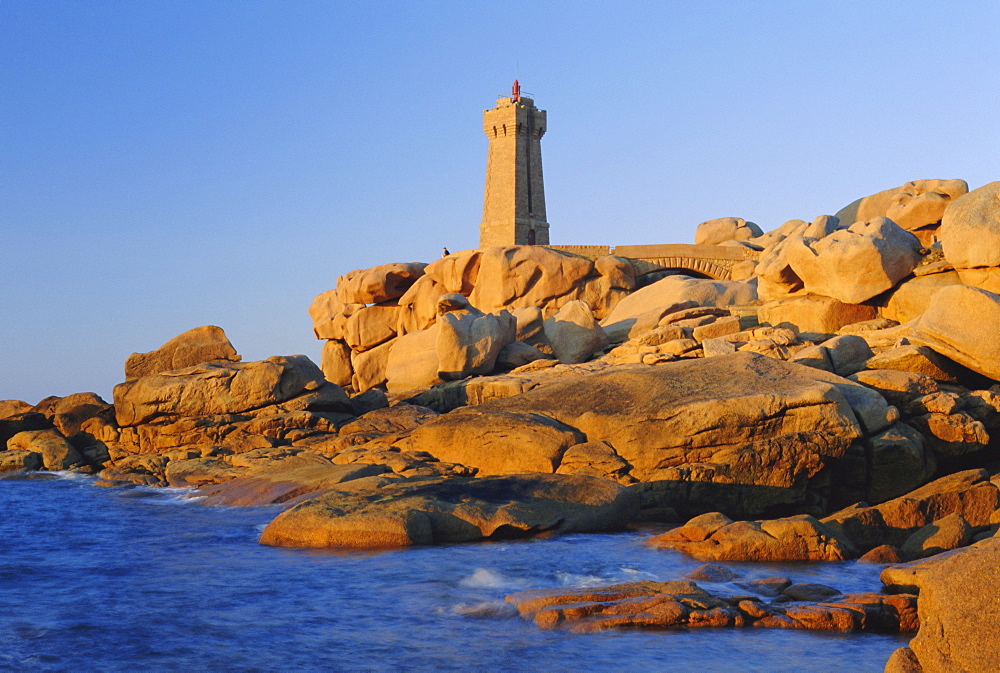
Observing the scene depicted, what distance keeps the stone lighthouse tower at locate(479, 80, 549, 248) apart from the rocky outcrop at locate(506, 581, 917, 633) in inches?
1712

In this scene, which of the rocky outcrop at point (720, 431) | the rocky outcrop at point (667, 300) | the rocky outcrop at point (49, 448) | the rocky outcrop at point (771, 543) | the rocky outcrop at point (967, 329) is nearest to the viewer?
the rocky outcrop at point (771, 543)

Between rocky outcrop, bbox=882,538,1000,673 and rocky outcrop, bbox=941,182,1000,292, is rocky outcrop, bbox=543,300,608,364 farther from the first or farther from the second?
rocky outcrop, bbox=882,538,1000,673

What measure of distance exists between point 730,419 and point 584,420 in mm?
2446

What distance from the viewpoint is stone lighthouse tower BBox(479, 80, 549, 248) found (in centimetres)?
5269

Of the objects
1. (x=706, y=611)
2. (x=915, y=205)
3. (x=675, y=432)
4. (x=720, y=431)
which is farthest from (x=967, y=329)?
(x=915, y=205)

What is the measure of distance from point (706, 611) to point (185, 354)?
1918 cm

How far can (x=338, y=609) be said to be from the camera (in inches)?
367

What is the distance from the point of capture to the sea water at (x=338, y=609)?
25.4 feet

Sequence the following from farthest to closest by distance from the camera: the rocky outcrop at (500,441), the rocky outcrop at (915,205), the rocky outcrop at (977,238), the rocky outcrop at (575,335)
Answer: the rocky outcrop at (915,205)
the rocky outcrop at (575,335)
the rocky outcrop at (977,238)
the rocky outcrop at (500,441)

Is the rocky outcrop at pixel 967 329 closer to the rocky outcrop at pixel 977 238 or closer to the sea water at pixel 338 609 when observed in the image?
A: the rocky outcrop at pixel 977 238

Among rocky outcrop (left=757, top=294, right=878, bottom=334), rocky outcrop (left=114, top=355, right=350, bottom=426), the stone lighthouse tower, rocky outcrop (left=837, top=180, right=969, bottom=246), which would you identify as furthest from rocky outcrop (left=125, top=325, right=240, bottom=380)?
the stone lighthouse tower

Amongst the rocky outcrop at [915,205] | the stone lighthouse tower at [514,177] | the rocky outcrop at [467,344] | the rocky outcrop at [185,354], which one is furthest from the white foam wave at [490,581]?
the stone lighthouse tower at [514,177]

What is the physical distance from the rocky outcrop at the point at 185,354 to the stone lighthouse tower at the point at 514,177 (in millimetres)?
28389

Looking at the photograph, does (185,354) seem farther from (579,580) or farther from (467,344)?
(579,580)
